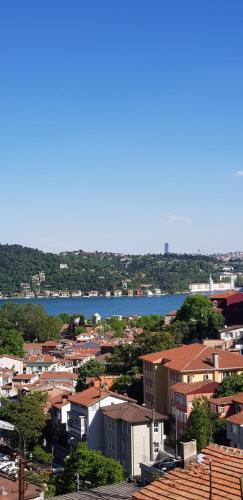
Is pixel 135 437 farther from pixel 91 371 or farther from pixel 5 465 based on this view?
pixel 91 371

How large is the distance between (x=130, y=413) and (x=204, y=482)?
46.1ft

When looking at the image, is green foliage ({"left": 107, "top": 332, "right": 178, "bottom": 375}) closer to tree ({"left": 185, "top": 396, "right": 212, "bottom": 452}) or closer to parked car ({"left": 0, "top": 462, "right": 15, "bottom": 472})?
tree ({"left": 185, "top": 396, "right": 212, "bottom": 452})

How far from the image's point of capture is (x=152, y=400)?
65.6 ft

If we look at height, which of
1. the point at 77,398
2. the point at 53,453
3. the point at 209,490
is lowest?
the point at 53,453

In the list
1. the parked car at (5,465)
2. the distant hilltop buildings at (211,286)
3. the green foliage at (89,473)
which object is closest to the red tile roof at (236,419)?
the green foliage at (89,473)

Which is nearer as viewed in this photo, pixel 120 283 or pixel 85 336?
pixel 85 336

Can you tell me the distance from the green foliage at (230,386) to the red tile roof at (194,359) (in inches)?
44.6

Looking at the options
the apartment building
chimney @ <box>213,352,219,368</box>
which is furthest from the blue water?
chimney @ <box>213,352,219,368</box>

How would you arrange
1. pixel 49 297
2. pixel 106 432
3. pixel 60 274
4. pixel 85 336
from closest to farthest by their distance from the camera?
pixel 106 432
pixel 85 336
pixel 49 297
pixel 60 274

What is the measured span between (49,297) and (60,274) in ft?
30.0

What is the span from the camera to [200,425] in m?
15.3

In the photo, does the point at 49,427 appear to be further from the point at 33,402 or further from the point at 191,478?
the point at 191,478

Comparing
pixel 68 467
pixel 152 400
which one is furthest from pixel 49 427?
pixel 68 467

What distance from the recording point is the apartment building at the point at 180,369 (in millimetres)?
18656
